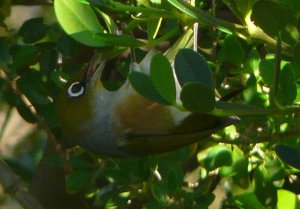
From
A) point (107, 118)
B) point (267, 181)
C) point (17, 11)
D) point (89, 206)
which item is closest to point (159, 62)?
point (267, 181)

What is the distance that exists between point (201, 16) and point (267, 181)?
0.57 metres

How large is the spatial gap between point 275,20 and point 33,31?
2.74ft

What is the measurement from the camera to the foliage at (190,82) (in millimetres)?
931

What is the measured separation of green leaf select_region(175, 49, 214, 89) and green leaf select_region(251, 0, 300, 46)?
0.09 meters

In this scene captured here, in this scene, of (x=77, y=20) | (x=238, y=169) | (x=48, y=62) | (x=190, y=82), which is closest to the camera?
(x=190, y=82)

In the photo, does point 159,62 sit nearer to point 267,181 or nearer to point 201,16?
point 201,16

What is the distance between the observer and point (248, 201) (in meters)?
1.39

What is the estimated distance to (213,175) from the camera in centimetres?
171

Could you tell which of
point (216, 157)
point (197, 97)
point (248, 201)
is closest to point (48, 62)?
point (216, 157)

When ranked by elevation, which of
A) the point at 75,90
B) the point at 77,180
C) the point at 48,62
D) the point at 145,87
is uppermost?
the point at 145,87

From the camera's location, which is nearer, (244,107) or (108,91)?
(244,107)

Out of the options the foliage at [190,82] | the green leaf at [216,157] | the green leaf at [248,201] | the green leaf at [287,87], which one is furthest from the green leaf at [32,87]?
the green leaf at [287,87]

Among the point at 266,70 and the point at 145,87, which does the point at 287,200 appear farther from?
the point at 145,87

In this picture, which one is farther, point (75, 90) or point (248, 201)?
point (75, 90)
